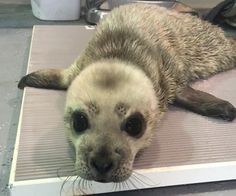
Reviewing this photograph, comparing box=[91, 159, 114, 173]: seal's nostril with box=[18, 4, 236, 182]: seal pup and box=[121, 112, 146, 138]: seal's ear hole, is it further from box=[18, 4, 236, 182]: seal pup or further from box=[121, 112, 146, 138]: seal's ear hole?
box=[121, 112, 146, 138]: seal's ear hole

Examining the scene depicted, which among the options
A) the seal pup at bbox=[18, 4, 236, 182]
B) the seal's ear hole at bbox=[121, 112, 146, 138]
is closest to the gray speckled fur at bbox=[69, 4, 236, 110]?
the seal pup at bbox=[18, 4, 236, 182]

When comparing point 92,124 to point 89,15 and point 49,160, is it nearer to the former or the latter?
point 49,160

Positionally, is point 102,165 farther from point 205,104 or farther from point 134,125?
point 205,104

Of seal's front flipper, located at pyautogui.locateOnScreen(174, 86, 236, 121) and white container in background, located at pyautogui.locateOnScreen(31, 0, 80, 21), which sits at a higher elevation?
seal's front flipper, located at pyautogui.locateOnScreen(174, 86, 236, 121)

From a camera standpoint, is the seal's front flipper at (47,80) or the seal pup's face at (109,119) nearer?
the seal pup's face at (109,119)

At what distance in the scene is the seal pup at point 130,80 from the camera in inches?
38.8

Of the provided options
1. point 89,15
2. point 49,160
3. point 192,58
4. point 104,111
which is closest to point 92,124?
point 104,111

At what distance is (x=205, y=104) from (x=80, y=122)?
564 millimetres

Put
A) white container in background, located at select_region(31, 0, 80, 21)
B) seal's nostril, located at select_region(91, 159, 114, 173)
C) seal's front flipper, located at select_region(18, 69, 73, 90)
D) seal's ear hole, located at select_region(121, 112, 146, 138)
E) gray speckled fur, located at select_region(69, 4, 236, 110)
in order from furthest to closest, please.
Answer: white container in background, located at select_region(31, 0, 80, 21)
seal's front flipper, located at select_region(18, 69, 73, 90)
gray speckled fur, located at select_region(69, 4, 236, 110)
seal's ear hole, located at select_region(121, 112, 146, 138)
seal's nostril, located at select_region(91, 159, 114, 173)

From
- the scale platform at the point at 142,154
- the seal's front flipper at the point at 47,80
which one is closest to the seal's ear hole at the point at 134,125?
the scale platform at the point at 142,154

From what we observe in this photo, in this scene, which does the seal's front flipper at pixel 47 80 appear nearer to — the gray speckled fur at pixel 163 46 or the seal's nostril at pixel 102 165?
the gray speckled fur at pixel 163 46

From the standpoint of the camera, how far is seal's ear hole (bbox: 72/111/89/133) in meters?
1.05

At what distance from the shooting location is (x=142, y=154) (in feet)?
3.86

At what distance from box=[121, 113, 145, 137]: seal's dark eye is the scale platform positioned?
0.11 m
